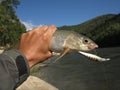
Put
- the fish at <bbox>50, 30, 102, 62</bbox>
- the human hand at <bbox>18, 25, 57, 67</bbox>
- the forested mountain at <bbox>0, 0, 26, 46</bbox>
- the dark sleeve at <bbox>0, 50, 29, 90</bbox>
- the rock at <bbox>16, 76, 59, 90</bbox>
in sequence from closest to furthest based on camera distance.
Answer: the dark sleeve at <bbox>0, 50, 29, 90</bbox> < the human hand at <bbox>18, 25, 57, 67</bbox> < the fish at <bbox>50, 30, 102, 62</bbox> < the rock at <bbox>16, 76, 59, 90</bbox> < the forested mountain at <bbox>0, 0, 26, 46</bbox>

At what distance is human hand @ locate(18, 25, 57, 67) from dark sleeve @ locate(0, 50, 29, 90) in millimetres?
145

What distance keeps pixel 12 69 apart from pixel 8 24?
255 feet

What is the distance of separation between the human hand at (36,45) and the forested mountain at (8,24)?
66.6 metres

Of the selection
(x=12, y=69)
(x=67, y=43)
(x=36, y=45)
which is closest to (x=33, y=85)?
(x=67, y=43)

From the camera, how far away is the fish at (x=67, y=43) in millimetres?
3670

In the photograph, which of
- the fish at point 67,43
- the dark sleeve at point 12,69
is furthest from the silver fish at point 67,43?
the dark sleeve at point 12,69

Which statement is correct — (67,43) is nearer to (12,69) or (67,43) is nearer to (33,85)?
(12,69)

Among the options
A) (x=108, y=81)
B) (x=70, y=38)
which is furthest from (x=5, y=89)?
(x=108, y=81)

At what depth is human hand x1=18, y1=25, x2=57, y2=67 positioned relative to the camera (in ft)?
11.5

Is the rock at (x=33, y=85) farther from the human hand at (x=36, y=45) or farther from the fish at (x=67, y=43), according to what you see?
the human hand at (x=36, y=45)

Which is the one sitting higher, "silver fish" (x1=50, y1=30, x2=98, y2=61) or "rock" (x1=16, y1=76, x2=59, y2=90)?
"silver fish" (x1=50, y1=30, x2=98, y2=61)

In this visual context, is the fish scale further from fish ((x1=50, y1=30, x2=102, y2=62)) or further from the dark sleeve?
the dark sleeve

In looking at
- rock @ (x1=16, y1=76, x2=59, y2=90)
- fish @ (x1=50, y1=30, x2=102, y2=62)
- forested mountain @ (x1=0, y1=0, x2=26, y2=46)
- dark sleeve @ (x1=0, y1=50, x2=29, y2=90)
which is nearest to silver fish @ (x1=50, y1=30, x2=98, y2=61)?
fish @ (x1=50, y1=30, x2=102, y2=62)

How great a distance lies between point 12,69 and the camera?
3156mm
